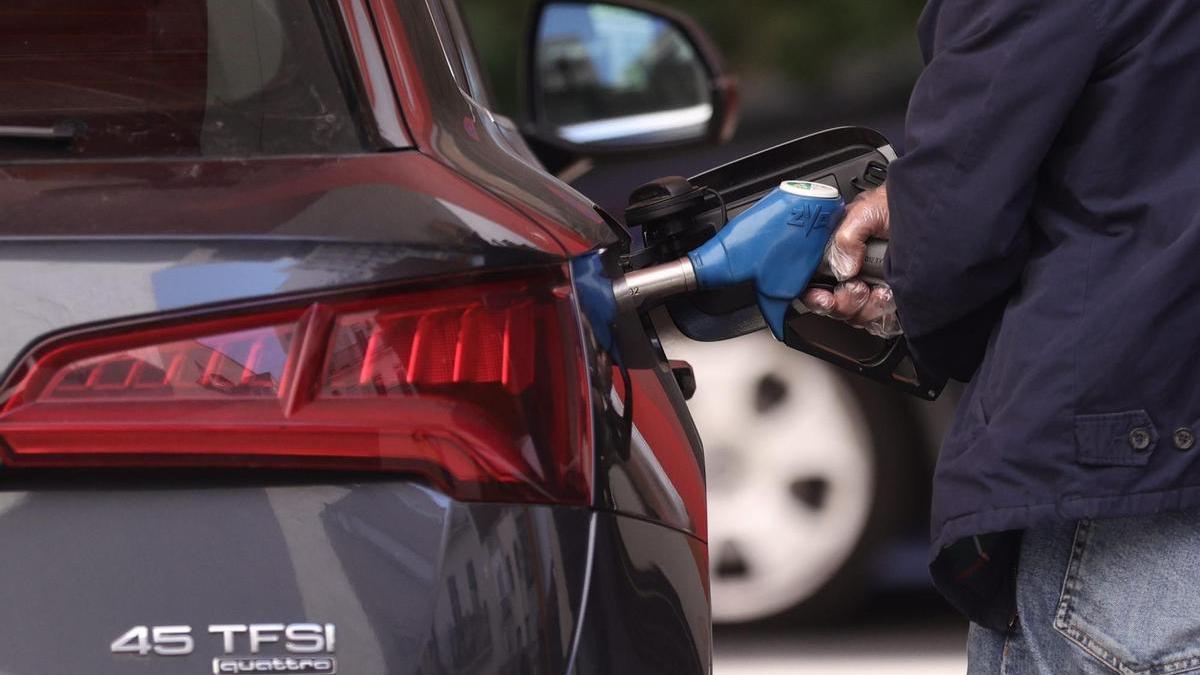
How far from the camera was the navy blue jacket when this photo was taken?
Result: 55.4 inches

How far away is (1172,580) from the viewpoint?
1.53 metres

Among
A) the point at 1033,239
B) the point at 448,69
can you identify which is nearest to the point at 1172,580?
the point at 1033,239

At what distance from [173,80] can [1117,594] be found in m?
1.05

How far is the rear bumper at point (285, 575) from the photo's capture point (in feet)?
4.23

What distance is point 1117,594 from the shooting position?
155 centimetres

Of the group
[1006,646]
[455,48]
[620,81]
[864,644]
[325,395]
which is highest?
[620,81]

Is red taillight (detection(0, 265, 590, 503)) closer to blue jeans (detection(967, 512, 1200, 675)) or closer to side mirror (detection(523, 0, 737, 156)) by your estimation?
blue jeans (detection(967, 512, 1200, 675))

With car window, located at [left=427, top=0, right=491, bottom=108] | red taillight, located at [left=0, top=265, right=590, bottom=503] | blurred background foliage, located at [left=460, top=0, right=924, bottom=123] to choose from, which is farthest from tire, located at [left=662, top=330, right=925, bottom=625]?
blurred background foliage, located at [left=460, top=0, right=924, bottom=123]

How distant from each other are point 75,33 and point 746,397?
7.01 ft

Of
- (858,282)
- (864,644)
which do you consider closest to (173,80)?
(858,282)

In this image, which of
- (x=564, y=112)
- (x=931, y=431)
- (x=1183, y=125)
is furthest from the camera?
(x=564, y=112)

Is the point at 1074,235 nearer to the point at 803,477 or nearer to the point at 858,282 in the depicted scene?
the point at 858,282

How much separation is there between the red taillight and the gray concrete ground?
2.20 meters

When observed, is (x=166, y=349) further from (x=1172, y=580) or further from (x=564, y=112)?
(x=564, y=112)
